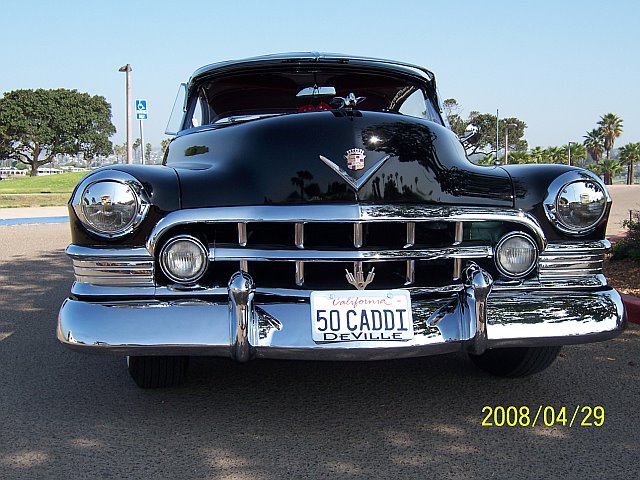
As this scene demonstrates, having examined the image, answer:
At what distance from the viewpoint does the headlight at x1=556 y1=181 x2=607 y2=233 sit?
9.43 feet

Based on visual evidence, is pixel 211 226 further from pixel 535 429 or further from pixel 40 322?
pixel 40 322

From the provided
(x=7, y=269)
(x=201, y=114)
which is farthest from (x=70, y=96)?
(x=201, y=114)

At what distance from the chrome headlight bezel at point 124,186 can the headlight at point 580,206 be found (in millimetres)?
1726

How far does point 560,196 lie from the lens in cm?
288

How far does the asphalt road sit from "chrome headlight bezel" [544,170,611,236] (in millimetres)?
807

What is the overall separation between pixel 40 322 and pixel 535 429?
140 inches

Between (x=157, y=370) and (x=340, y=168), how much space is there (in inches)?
49.7

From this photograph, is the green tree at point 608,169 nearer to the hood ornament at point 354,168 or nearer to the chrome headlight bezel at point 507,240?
the chrome headlight bezel at point 507,240

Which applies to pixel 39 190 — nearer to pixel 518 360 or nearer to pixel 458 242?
pixel 518 360

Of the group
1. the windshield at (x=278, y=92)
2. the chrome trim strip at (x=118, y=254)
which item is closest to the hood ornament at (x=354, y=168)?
the chrome trim strip at (x=118, y=254)

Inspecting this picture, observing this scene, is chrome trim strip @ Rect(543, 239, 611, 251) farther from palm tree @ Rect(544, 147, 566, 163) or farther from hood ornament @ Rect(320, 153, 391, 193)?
palm tree @ Rect(544, 147, 566, 163)

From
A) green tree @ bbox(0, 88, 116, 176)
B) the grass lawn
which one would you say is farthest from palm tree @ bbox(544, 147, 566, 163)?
the grass lawn

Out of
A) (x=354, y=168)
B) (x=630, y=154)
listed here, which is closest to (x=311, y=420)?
(x=354, y=168)

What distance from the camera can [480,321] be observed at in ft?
8.57
